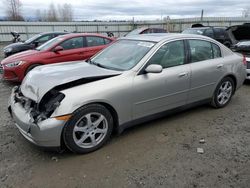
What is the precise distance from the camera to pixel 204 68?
4.20 meters

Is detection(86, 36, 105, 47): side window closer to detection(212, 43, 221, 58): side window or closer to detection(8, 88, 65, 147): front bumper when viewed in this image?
detection(212, 43, 221, 58): side window

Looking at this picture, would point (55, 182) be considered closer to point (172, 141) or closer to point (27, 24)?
point (172, 141)

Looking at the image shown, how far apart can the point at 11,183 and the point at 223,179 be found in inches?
96.2

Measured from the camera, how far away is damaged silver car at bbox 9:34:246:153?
2.92 meters

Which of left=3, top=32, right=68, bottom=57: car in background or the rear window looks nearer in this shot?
the rear window

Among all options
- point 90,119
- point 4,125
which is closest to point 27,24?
point 4,125

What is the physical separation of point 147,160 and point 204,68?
2108 mm

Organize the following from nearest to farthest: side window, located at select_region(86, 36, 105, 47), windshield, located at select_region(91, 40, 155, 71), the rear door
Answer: windshield, located at select_region(91, 40, 155, 71)
the rear door
side window, located at select_region(86, 36, 105, 47)

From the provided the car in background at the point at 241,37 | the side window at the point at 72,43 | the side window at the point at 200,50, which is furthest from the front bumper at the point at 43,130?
the car in background at the point at 241,37

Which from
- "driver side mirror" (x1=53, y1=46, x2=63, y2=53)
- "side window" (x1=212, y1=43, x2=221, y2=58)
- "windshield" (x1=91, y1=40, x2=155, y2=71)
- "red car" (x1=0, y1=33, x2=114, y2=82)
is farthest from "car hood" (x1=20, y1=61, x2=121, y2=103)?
"driver side mirror" (x1=53, y1=46, x2=63, y2=53)

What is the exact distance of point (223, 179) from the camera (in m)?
2.70

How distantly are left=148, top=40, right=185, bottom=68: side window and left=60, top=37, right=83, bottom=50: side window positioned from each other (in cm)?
424

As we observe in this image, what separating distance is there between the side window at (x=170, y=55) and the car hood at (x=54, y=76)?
28.0 inches

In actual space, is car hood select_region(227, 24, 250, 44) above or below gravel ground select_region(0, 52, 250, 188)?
above
